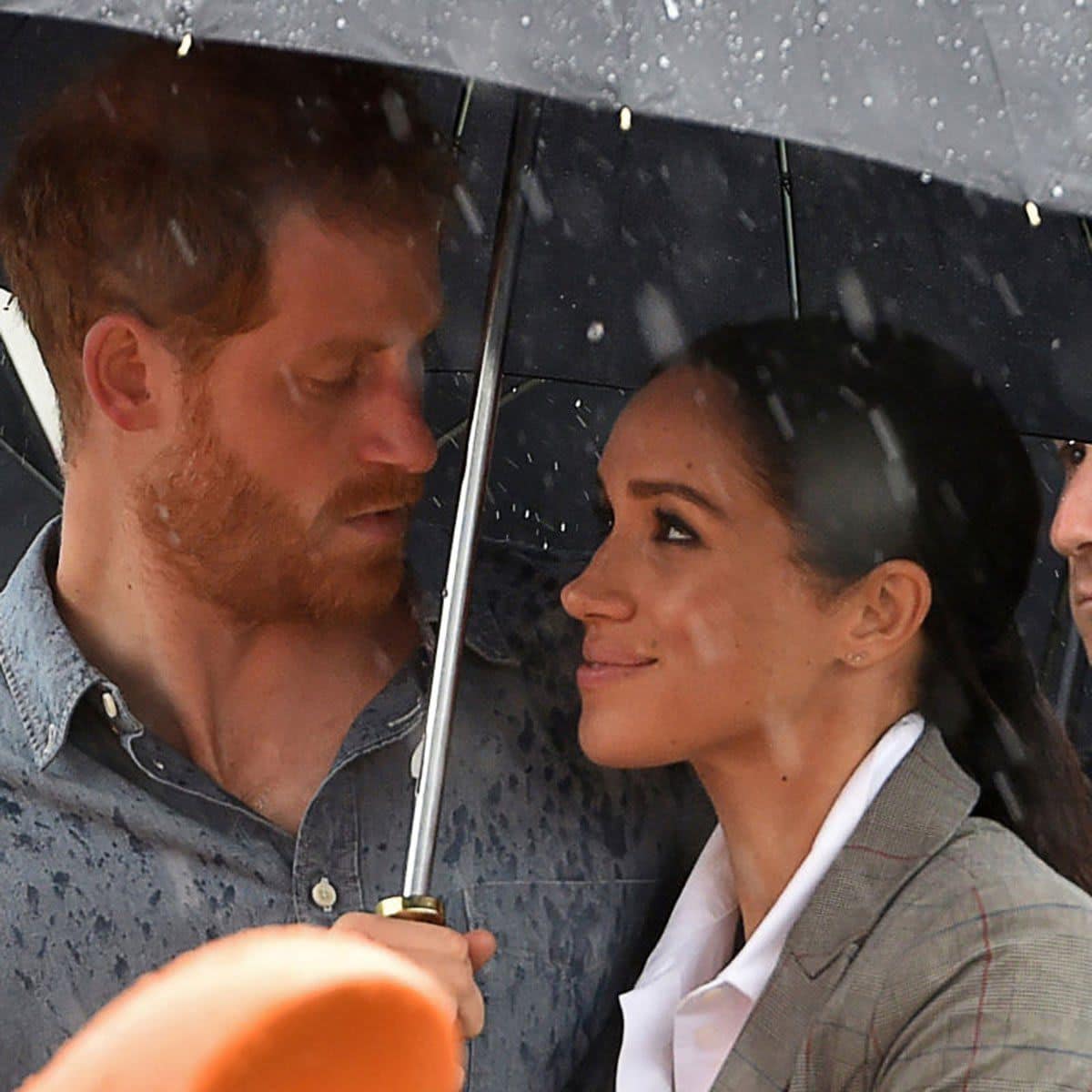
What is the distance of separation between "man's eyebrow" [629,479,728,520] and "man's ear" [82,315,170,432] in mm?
694

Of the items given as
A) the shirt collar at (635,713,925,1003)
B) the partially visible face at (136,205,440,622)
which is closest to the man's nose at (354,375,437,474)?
the partially visible face at (136,205,440,622)

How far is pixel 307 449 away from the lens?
296 centimetres

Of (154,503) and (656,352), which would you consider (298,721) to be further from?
(656,352)

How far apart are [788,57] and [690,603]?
1.17 metres

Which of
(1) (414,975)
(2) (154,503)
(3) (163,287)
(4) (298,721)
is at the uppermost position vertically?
(3) (163,287)

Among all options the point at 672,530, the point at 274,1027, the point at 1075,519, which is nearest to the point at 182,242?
the point at 672,530

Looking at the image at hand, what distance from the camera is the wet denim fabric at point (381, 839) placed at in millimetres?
2699

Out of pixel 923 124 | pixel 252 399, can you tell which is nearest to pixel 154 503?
pixel 252 399

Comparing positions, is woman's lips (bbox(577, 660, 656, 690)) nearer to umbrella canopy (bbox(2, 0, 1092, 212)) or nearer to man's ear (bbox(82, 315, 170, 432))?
man's ear (bbox(82, 315, 170, 432))

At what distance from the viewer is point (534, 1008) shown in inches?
114

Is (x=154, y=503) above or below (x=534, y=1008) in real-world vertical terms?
above

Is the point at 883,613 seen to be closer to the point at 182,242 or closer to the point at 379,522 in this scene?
the point at 379,522

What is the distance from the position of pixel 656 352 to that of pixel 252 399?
724 mm

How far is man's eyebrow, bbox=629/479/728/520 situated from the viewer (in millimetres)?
2975
